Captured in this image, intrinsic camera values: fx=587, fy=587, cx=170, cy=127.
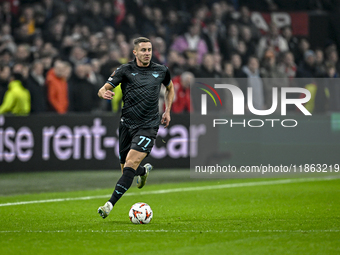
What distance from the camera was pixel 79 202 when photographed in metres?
9.05

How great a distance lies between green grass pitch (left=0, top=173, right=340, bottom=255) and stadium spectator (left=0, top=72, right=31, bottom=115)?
10.3 feet

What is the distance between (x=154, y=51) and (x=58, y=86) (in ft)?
11.3

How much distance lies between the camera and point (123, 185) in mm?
6863

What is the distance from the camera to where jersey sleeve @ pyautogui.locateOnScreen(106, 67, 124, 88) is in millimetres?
7129

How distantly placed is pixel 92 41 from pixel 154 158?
391cm

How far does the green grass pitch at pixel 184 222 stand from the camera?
17.3 ft

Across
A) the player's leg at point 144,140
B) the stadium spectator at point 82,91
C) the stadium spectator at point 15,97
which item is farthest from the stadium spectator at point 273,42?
the player's leg at point 144,140

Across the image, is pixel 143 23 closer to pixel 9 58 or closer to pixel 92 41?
pixel 92 41

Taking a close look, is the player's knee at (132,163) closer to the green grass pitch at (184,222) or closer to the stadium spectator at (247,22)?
the green grass pitch at (184,222)

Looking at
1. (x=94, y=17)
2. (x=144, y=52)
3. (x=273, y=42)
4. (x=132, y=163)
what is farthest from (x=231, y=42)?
(x=132, y=163)

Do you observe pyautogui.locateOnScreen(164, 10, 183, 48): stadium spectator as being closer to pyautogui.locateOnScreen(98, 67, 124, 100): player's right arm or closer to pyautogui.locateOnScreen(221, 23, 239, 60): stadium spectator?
pyautogui.locateOnScreen(221, 23, 239, 60): stadium spectator

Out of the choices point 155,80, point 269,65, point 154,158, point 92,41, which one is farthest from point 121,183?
point 269,65

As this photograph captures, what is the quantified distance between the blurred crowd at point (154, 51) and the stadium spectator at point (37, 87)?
0.02 m

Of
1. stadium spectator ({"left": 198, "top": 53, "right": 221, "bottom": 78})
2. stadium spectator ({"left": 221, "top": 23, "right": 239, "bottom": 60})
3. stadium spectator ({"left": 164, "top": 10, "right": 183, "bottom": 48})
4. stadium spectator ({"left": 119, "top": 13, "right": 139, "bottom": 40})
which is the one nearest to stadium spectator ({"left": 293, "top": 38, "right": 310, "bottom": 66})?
stadium spectator ({"left": 221, "top": 23, "right": 239, "bottom": 60})
